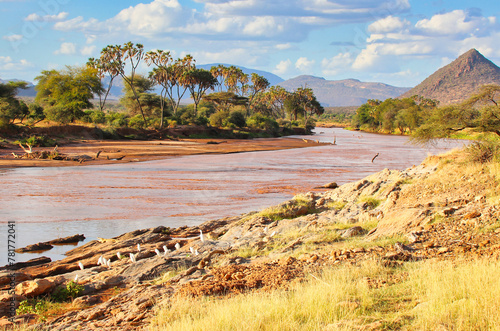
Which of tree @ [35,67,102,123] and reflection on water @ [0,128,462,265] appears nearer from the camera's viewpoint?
reflection on water @ [0,128,462,265]

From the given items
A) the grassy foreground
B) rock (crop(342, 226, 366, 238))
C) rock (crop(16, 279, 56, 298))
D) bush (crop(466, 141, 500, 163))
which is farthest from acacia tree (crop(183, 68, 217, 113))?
the grassy foreground

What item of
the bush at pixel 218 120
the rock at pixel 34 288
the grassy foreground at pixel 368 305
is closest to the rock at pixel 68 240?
the rock at pixel 34 288

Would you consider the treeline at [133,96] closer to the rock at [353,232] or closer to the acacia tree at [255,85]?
the acacia tree at [255,85]

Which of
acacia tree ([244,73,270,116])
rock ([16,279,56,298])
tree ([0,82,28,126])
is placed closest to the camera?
rock ([16,279,56,298])

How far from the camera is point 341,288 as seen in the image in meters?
5.67

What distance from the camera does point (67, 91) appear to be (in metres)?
57.3

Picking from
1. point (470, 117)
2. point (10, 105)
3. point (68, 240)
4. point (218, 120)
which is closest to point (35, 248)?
point (68, 240)

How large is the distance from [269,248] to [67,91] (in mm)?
54730

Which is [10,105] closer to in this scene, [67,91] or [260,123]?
[67,91]

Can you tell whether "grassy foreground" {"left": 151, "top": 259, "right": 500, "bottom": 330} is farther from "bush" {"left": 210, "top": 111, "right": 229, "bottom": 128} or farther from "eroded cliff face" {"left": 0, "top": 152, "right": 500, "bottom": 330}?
"bush" {"left": 210, "top": 111, "right": 229, "bottom": 128}

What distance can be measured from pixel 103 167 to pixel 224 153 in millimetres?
17394

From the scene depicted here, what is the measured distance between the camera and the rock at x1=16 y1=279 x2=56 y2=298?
738cm

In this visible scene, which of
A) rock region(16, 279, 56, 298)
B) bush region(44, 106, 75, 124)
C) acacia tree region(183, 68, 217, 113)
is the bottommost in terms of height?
rock region(16, 279, 56, 298)

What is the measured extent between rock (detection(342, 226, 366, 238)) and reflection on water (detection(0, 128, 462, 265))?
6.28 m
